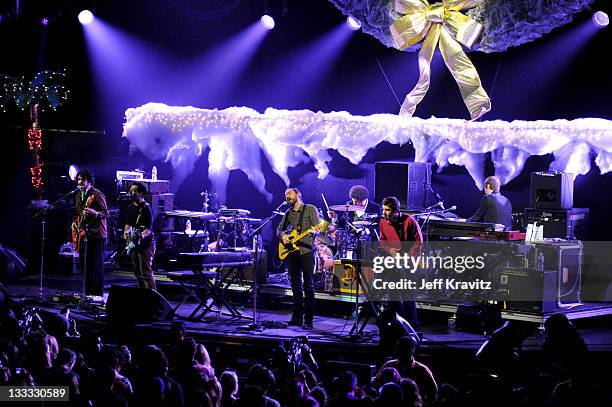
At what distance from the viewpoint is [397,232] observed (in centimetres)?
1235

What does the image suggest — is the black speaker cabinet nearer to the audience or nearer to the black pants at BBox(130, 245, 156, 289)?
the audience

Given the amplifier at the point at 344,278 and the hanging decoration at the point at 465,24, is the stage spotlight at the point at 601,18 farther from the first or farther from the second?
the amplifier at the point at 344,278

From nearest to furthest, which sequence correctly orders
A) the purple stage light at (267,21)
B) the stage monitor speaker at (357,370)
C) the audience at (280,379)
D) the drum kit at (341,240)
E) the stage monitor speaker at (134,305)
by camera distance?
the audience at (280,379) → the stage monitor speaker at (357,370) → the stage monitor speaker at (134,305) → the drum kit at (341,240) → the purple stage light at (267,21)

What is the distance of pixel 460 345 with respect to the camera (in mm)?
11594

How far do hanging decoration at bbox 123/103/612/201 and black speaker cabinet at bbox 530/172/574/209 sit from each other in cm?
161

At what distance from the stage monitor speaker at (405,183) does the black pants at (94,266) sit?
4.84m

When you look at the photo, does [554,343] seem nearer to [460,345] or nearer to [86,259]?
[460,345]

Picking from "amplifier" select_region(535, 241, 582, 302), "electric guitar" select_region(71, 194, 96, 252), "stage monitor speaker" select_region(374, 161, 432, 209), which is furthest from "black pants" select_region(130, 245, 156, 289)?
"amplifier" select_region(535, 241, 582, 302)

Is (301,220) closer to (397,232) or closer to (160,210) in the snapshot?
(397,232)

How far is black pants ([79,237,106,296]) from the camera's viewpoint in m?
14.3

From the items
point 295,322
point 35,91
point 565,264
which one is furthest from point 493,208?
point 35,91

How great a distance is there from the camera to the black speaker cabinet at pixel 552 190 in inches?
539

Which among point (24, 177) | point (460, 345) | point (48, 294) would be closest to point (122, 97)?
point (24, 177)

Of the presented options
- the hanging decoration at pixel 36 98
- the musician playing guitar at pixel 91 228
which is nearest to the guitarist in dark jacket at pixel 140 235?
the musician playing guitar at pixel 91 228
